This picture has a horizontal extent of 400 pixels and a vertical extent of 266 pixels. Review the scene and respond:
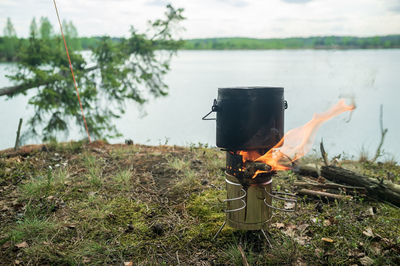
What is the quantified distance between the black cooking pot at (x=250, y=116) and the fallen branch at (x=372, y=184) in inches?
73.4

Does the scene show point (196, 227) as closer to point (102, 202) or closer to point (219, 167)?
point (102, 202)

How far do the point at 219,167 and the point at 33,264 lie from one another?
2831mm

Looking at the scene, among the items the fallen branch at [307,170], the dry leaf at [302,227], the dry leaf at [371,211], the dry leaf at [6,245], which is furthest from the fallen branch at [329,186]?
the dry leaf at [6,245]

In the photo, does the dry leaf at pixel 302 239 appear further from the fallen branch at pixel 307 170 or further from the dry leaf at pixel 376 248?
the fallen branch at pixel 307 170

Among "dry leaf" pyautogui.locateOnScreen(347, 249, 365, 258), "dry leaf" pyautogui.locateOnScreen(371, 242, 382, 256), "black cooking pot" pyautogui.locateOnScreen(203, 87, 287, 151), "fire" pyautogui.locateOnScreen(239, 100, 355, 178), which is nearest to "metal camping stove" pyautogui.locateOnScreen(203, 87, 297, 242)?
"black cooking pot" pyautogui.locateOnScreen(203, 87, 287, 151)

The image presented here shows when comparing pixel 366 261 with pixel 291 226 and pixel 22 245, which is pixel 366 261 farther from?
pixel 22 245

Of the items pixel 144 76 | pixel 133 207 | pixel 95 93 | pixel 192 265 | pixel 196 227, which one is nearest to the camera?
pixel 192 265

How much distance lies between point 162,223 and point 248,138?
1.44 meters

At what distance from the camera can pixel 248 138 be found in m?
2.72

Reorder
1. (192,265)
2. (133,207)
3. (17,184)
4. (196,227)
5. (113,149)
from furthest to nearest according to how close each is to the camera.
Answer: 1. (113,149)
2. (17,184)
3. (133,207)
4. (196,227)
5. (192,265)

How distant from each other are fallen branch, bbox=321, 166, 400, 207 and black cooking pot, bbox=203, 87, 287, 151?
6.12 ft

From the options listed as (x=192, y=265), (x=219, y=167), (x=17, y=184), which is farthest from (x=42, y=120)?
(x=192, y=265)

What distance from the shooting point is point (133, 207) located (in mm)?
3762

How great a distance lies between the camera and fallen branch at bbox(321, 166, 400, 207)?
3.74m
